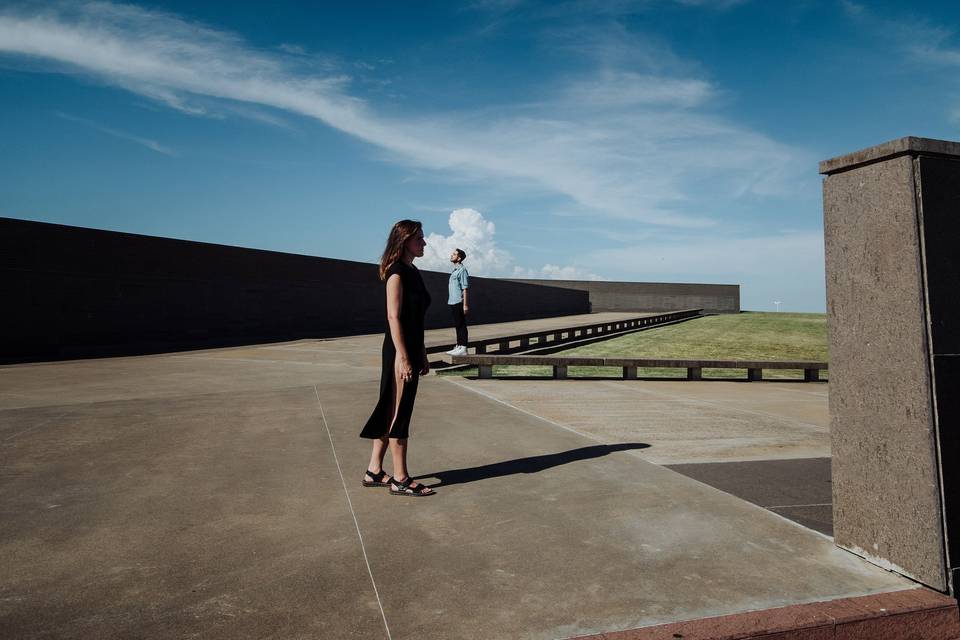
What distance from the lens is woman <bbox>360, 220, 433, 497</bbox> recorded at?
3703 millimetres

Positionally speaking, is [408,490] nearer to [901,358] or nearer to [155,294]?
[901,358]

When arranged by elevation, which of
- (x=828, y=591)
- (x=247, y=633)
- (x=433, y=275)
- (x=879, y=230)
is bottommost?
(x=828, y=591)

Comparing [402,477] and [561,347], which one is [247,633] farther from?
[561,347]

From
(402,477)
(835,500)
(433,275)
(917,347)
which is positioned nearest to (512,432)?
(402,477)

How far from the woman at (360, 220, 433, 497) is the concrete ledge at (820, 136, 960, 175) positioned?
2.35 meters

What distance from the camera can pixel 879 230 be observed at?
8.98ft

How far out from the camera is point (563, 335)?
23.3 metres

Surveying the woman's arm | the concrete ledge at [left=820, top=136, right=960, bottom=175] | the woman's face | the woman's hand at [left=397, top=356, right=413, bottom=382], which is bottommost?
the woman's hand at [left=397, top=356, right=413, bottom=382]

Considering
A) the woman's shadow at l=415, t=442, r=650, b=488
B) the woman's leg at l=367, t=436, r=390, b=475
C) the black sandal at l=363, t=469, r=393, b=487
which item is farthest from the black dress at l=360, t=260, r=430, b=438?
the woman's shadow at l=415, t=442, r=650, b=488

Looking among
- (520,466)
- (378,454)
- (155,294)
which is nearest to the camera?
(378,454)

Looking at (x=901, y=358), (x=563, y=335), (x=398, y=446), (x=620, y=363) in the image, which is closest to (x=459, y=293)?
(x=620, y=363)

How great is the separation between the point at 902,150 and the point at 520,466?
302cm

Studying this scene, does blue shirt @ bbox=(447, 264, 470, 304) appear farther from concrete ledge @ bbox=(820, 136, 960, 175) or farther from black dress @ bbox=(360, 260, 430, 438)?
concrete ledge @ bbox=(820, 136, 960, 175)

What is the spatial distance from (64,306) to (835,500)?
16.0 meters
